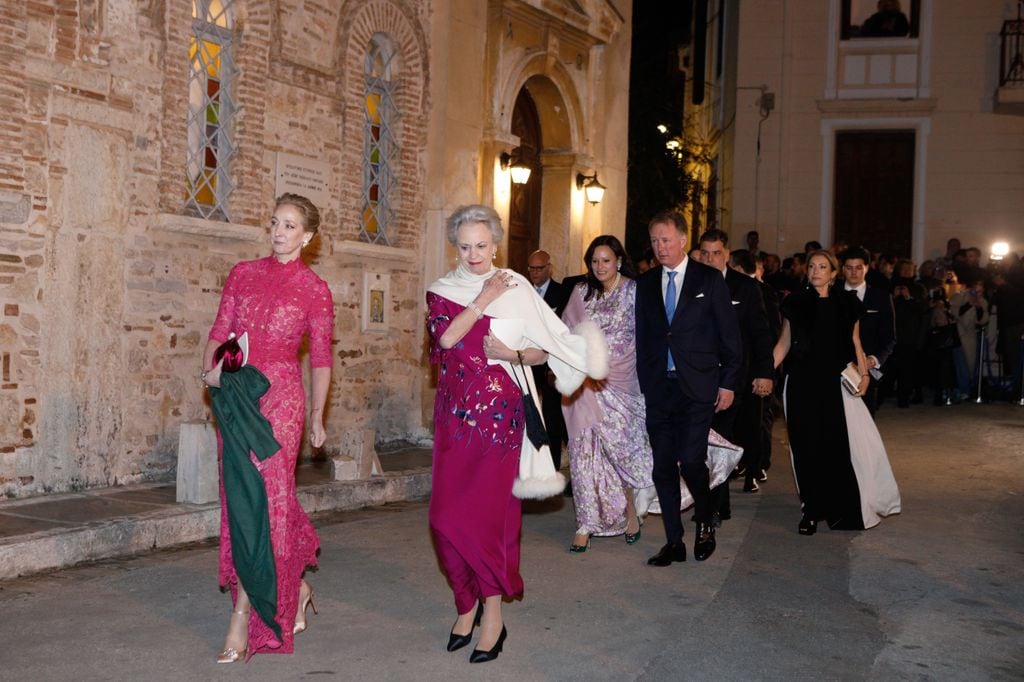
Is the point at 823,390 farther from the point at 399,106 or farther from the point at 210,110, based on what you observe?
the point at 399,106

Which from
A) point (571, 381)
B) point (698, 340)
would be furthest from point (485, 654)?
point (698, 340)

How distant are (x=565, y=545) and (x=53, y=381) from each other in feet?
13.2

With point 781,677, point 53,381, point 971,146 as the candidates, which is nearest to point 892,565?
point 781,677

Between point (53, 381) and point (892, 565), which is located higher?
point (53, 381)

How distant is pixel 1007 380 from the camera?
19.3 meters

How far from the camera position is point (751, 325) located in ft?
32.3

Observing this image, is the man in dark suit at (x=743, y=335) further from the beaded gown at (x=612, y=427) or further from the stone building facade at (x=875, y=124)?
the stone building facade at (x=875, y=124)

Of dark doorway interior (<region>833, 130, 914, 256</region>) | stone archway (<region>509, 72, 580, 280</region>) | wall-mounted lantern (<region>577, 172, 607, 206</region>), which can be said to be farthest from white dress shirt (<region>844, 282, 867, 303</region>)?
dark doorway interior (<region>833, 130, 914, 256</region>)

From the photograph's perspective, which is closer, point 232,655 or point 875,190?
point 232,655

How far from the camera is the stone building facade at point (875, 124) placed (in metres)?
26.2

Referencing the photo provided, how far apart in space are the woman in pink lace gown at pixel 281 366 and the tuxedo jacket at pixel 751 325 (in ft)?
14.6

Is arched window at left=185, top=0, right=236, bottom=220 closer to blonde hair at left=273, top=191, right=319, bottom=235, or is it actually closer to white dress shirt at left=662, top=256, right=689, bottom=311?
white dress shirt at left=662, top=256, right=689, bottom=311

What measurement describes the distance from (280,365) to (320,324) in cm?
28

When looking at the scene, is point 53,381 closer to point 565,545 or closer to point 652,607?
point 565,545
